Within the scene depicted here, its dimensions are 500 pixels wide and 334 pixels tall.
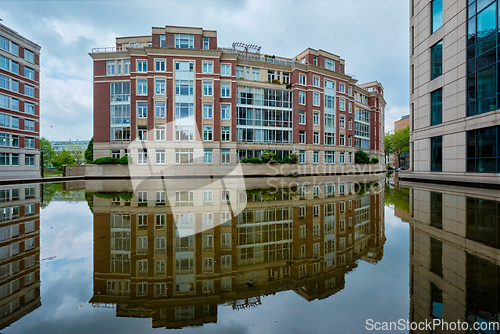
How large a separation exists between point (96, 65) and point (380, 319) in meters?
47.3

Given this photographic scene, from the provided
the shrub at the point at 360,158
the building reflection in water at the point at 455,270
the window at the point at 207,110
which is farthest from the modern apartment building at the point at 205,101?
the building reflection in water at the point at 455,270

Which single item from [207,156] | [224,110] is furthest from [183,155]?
[224,110]

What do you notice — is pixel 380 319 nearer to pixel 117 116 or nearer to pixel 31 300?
pixel 31 300

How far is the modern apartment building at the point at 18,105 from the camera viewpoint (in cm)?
3853

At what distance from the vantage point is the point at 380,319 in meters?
3.06

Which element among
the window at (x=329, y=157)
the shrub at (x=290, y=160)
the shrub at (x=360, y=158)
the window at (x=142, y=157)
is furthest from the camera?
the shrub at (x=360, y=158)

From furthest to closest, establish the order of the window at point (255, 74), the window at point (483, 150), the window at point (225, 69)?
the window at point (255, 74) → the window at point (225, 69) → the window at point (483, 150)

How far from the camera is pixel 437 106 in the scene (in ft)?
80.0

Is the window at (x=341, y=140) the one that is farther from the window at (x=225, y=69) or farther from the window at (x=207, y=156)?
the window at (x=207, y=156)

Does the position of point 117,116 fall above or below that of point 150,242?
above

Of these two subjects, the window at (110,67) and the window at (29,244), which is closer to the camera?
the window at (29,244)

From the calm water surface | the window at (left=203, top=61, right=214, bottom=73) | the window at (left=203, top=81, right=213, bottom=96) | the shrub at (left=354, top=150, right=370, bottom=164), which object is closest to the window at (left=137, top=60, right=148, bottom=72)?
the window at (left=203, top=61, right=214, bottom=73)

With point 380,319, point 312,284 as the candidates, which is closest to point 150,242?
point 312,284

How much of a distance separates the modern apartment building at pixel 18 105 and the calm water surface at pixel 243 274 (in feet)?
147
